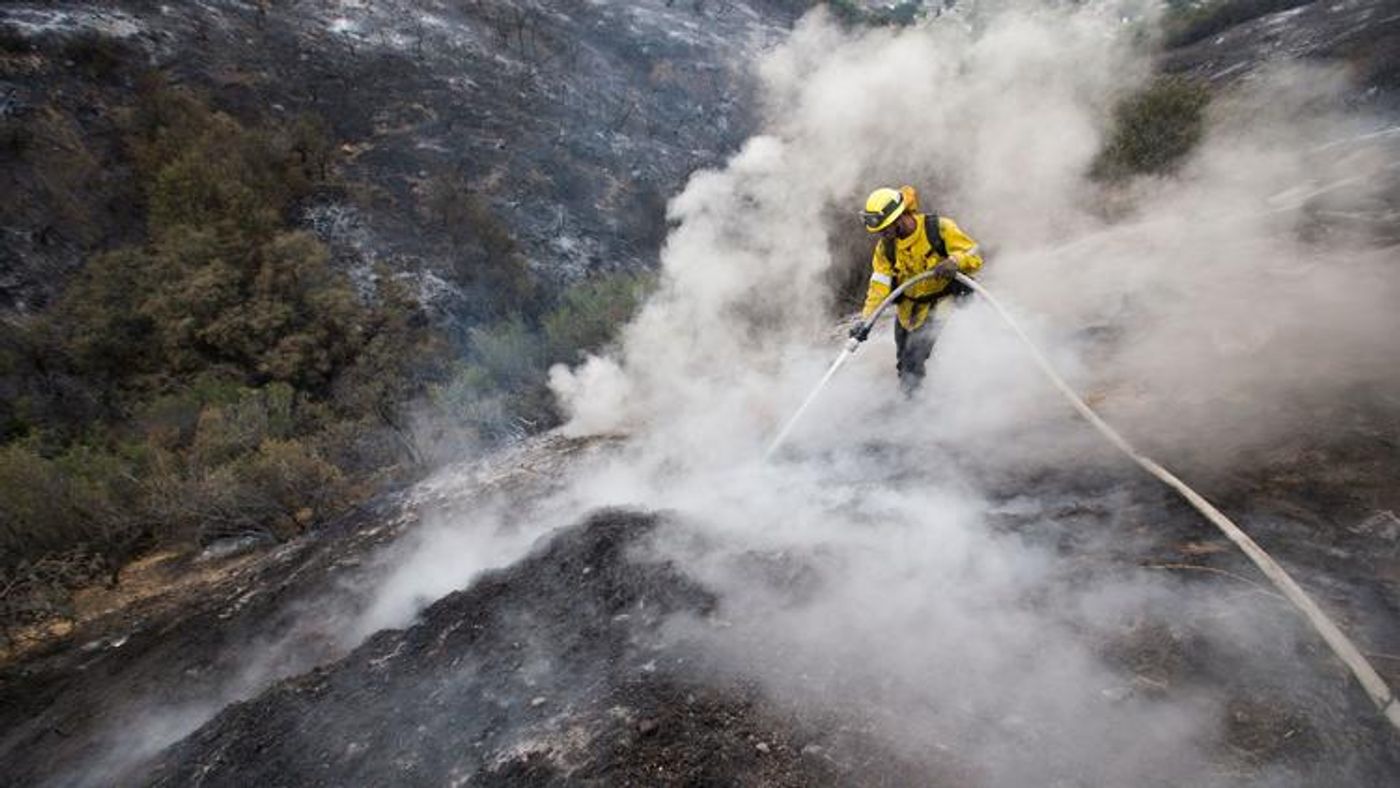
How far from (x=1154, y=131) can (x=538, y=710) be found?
11070mm

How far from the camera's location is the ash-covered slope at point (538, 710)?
2.79 meters

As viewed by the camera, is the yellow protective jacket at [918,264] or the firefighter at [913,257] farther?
the yellow protective jacket at [918,264]

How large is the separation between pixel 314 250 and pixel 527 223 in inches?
199

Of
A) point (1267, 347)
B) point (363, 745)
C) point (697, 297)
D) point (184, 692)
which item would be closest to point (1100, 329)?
point (1267, 347)

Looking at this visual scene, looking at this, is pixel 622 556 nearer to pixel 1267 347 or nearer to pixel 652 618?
pixel 652 618

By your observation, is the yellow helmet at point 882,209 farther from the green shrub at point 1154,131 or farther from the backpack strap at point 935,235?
the green shrub at point 1154,131

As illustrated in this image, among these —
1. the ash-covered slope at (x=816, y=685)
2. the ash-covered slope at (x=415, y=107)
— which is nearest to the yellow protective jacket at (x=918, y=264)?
the ash-covered slope at (x=816, y=685)

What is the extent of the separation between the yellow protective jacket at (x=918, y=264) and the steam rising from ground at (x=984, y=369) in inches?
39.7

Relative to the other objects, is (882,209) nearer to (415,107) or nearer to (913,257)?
(913,257)

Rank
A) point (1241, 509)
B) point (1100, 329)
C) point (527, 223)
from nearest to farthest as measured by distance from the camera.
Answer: point (1241, 509) < point (1100, 329) < point (527, 223)

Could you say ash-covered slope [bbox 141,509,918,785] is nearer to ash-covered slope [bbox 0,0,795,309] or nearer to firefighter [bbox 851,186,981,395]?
firefighter [bbox 851,186,981,395]

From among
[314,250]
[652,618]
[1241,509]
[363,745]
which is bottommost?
[363,745]

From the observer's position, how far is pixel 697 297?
27.0ft

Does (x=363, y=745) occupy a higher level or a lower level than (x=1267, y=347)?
lower
